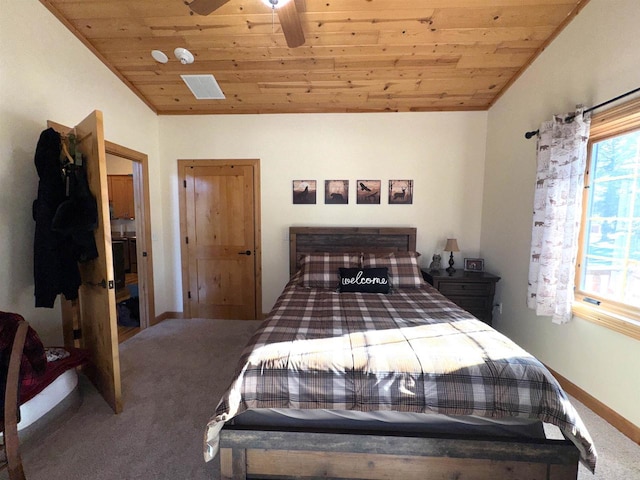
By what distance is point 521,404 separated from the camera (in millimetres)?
1213

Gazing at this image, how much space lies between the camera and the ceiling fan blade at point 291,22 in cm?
157

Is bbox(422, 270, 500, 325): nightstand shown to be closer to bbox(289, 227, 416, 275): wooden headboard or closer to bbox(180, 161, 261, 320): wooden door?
bbox(289, 227, 416, 275): wooden headboard

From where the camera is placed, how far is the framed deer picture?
3385mm

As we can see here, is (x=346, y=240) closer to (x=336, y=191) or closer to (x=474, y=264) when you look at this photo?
(x=336, y=191)

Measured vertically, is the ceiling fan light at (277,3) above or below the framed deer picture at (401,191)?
above

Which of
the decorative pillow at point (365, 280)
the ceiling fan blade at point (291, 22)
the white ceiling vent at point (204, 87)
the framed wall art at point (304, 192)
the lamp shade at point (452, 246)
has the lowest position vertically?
the decorative pillow at point (365, 280)

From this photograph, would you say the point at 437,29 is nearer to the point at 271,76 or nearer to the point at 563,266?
the point at 271,76

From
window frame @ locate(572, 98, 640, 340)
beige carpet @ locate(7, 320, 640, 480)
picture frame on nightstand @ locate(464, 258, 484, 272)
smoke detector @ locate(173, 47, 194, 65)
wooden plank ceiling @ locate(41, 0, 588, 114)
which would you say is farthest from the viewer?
picture frame on nightstand @ locate(464, 258, 484, 272)

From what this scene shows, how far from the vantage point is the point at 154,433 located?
172cm

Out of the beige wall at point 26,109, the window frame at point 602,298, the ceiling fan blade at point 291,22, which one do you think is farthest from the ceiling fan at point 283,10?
the window frame at point 602,298

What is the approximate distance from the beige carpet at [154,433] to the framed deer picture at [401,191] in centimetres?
235

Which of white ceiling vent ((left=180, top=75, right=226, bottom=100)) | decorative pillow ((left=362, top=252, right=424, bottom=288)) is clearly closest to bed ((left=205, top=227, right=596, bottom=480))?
decorative pillow ((left=362, top=252, right=424, bottom=288))

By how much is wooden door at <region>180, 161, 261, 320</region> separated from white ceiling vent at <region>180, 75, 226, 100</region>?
2.42ft

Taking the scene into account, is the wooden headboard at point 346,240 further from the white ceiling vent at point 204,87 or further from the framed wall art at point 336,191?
the white ceiling vent at point 204,87
